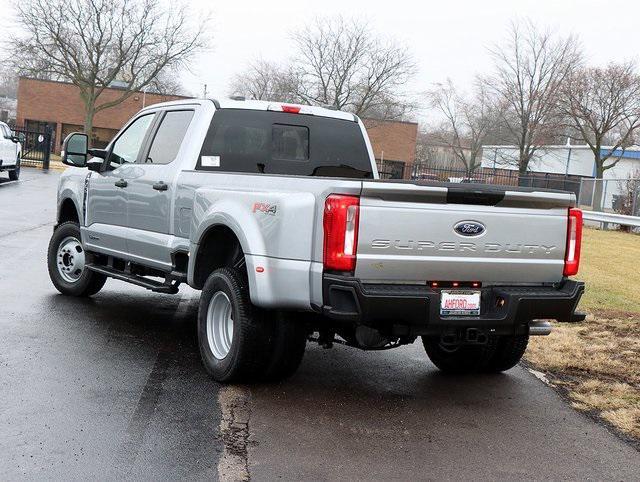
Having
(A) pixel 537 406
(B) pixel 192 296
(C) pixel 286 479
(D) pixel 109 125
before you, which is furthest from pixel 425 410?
(D) pixel 109 125

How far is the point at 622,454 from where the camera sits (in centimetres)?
519

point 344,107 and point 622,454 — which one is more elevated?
point 344,107

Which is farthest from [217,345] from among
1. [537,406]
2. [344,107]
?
[344,107]

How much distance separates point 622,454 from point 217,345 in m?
2.87

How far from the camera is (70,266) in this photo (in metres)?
9.23

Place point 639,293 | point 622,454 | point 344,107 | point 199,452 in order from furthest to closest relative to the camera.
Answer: point 344,107, point 639,293, point 622,454, point 199,452

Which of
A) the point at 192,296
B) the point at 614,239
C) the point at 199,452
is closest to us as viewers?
the point at 199,452

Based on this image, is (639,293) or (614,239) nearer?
(639,293)

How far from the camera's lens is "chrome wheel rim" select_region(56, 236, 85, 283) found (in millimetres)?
9125

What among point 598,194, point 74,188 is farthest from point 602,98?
point 74,188

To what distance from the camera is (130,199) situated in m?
7.89

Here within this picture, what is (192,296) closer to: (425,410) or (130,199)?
(130,199)

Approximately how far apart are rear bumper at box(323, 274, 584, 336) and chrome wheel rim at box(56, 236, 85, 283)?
462 centimetres

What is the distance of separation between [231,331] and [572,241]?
2.49 m
